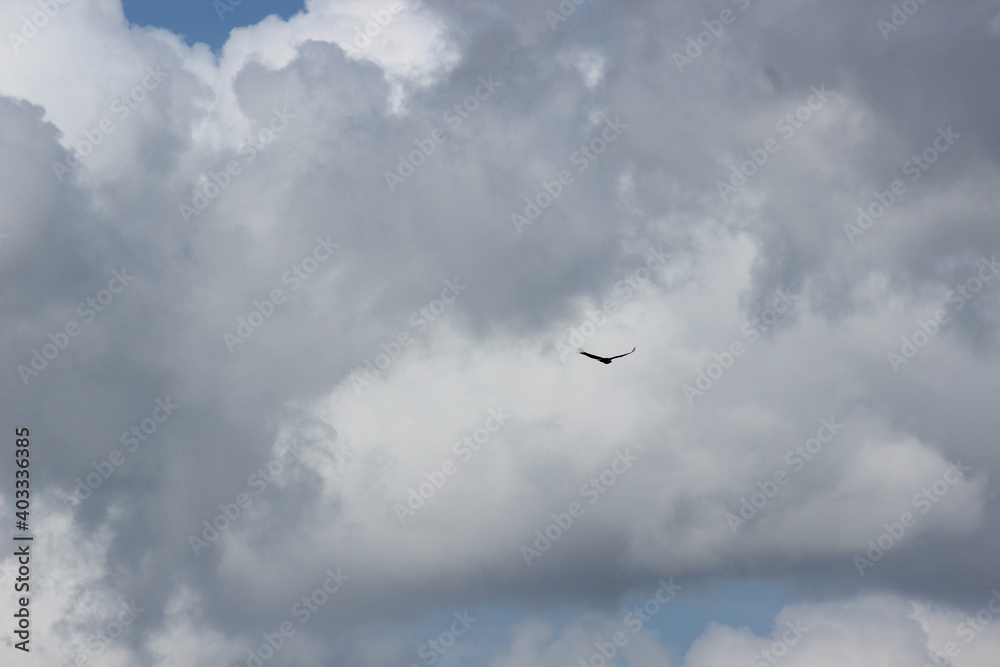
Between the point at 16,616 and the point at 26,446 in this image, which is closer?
the point at 16,616

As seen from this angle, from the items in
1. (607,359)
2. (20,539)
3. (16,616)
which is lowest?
(16,616)

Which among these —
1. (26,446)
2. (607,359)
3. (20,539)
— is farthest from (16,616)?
(607,359)

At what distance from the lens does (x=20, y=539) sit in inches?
4016

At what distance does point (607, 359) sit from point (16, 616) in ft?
366

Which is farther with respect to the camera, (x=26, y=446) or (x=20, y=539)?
(x=26, y=446)

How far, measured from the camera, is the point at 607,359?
107125mm

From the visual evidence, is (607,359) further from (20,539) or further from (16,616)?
(16,616)

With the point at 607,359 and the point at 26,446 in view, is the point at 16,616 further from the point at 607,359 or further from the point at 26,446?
the point at 607,359

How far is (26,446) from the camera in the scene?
111188 millimetres

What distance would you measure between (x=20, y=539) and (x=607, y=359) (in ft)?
345

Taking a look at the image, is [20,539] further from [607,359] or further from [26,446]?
[607,359]

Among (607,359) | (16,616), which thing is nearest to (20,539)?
(16,616)

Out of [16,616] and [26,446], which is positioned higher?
[26,446]

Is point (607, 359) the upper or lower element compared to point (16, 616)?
upper
